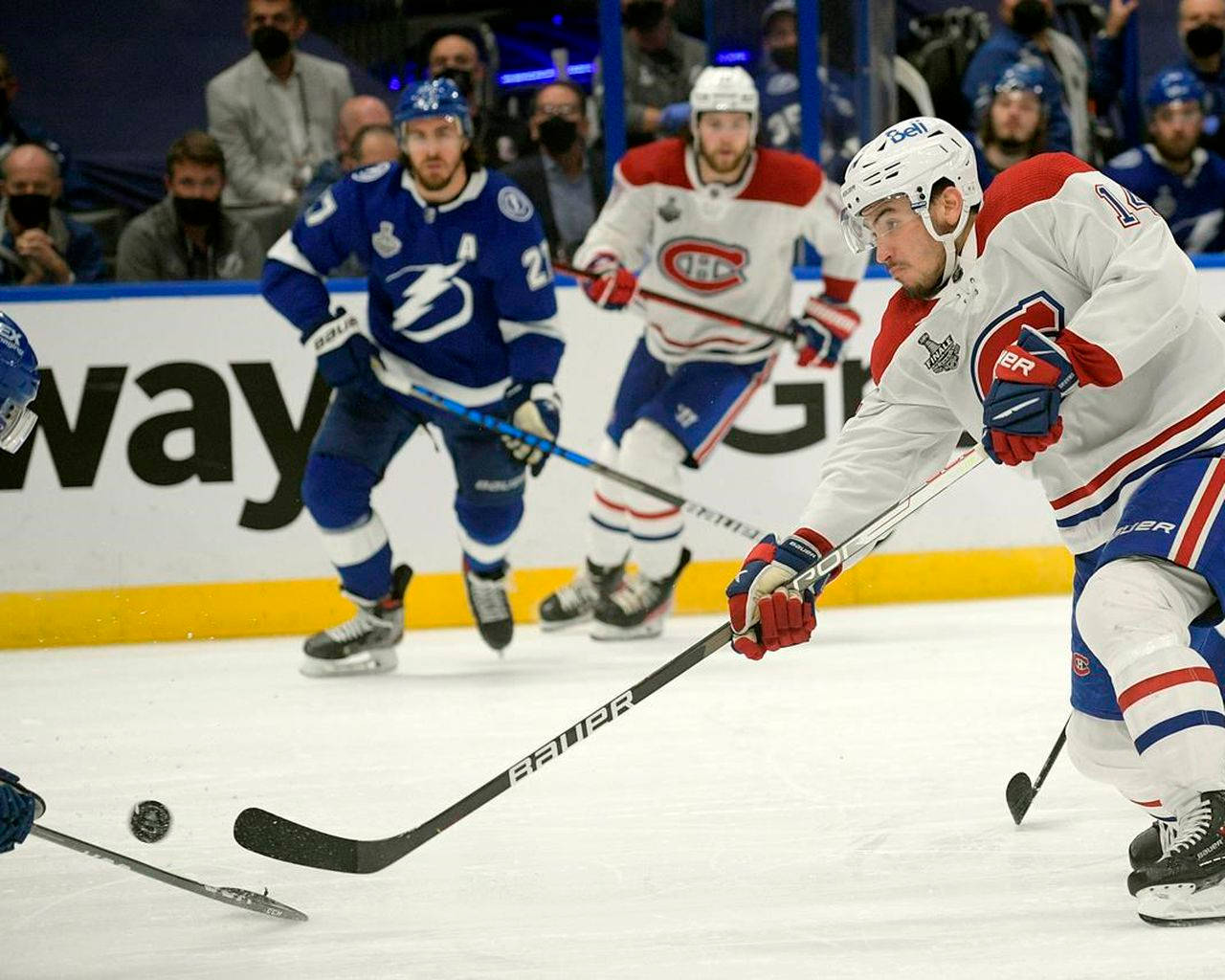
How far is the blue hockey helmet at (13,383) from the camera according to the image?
2334mm

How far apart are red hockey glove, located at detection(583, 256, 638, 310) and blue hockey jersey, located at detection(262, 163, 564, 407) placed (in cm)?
41

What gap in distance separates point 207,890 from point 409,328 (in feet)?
8.08

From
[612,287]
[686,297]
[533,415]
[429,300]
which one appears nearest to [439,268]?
[429,300]

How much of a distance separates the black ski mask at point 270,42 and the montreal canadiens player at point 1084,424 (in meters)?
3.44

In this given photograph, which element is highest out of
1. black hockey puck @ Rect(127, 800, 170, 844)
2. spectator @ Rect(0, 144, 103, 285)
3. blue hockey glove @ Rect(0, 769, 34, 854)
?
spectator @ Rect(0, 144, 103, 285)

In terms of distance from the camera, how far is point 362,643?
4.70 m

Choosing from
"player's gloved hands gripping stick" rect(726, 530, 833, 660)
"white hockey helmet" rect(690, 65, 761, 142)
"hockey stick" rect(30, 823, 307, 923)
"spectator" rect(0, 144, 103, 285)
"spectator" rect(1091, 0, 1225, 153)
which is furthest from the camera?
"spectator" rect(1091, 0, 1225, 153)

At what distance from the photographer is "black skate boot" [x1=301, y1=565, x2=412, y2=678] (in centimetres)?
463

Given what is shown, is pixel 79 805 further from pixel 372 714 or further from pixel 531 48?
pixel 531 48

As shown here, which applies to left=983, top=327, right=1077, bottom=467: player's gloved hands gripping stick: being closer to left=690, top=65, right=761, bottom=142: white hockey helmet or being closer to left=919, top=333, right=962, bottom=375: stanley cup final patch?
left=919, top=333, right=962, bottom=375: stanley cup final patch

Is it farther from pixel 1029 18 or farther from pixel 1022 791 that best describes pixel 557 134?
pixel 1022 791

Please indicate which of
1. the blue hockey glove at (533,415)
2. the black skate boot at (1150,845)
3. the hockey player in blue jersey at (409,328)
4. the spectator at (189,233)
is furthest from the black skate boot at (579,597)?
the black skate boot at (1150,845)

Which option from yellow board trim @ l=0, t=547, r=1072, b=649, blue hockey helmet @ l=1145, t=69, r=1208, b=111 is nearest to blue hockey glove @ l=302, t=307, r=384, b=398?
yellow board trim @ l=0, t=547, r=1072, b=649

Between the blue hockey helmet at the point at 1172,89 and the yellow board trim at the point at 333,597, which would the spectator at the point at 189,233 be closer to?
the yellow board trim at the point at 333,597
